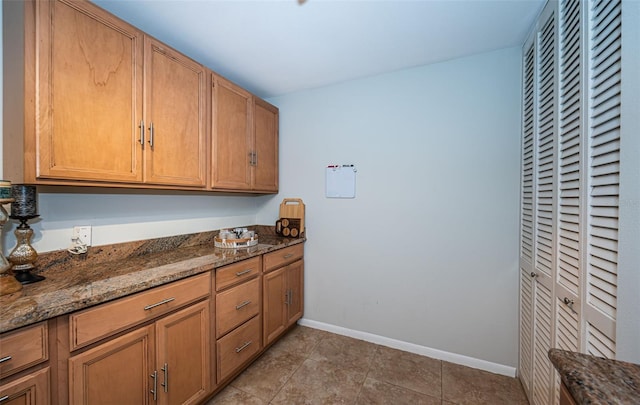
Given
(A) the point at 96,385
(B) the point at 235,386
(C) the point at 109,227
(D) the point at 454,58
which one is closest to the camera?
(A) the point at 96,385

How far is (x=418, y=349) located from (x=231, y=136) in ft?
7.74

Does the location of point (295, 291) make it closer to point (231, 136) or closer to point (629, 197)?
point (231, 136)

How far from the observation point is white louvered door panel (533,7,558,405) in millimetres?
1243

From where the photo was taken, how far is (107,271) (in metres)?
1.34

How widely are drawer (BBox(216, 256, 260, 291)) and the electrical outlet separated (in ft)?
2.54

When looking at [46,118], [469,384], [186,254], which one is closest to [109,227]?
[186,254]

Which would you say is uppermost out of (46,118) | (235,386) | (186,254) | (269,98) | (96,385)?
(269,98)

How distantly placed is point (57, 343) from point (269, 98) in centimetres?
244

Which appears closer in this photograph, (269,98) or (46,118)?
(46,118)

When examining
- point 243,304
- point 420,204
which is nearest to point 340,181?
point 420,204

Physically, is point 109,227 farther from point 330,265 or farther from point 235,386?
point 330,265

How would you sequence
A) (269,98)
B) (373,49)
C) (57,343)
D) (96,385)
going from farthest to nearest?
1. (269,98)
2. (373,49)
3. (96,385)
4. (57,343)

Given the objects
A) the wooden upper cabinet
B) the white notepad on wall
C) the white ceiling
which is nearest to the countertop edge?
the wooden upper cabinet

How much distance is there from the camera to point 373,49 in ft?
5.94
